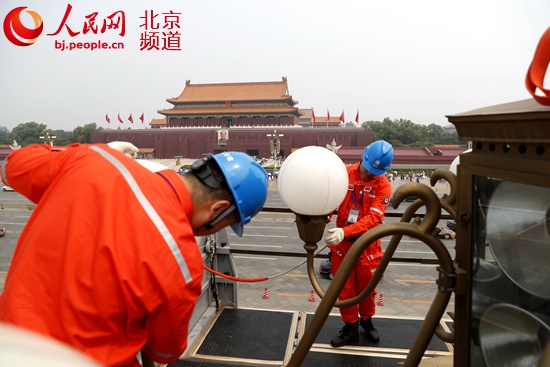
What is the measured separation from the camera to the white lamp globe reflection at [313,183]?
230 centimetres

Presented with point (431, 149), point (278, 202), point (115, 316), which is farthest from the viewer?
point (431, 149)

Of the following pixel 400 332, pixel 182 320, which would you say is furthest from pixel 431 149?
pixel 182 320

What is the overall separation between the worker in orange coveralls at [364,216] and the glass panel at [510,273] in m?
1.79

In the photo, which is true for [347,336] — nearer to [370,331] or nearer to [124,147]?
[370,331]

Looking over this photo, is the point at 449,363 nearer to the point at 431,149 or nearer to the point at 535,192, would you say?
the point at 535,192

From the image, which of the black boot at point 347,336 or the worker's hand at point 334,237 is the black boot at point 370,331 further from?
the worker's hand at point 334,237

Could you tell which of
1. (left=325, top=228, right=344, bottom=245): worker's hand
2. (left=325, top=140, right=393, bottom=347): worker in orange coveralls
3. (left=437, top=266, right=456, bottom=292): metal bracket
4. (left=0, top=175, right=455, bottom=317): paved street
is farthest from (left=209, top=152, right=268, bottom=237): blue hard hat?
(left=0, top=175, right=455, bottom=317): paved street

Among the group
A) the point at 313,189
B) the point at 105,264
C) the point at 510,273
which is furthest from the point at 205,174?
the point at 510,273

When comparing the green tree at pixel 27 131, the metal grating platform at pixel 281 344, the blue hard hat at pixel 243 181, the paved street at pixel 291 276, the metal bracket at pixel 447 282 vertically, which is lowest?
the paved street at pixel 291 276

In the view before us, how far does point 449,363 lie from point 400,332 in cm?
163

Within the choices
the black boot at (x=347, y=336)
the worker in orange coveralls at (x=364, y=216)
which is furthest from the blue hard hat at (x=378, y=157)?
the black boot at (x=347, y=336)

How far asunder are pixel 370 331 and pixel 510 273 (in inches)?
99.5

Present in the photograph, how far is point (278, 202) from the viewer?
973 inches

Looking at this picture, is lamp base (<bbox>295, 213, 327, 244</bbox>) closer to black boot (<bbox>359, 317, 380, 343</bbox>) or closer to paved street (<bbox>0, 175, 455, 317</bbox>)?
black boot (<bbox>359, 317, 380, 343</bbox>)
